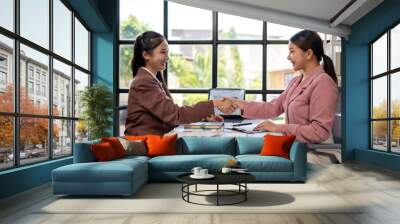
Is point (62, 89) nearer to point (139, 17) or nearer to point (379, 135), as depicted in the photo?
point (139, 17)

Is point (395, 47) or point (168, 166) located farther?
point (395, 47)

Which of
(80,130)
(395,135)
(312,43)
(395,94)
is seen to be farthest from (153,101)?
(395,94)

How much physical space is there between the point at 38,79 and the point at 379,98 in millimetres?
7070

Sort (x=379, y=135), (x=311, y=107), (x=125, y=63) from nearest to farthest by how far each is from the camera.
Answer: (x=311, y=107)
(x=125, y=63)
(x=379, y=135)

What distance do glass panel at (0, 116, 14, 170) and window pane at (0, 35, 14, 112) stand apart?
151mm

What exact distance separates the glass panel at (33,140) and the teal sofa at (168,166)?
0.79 m

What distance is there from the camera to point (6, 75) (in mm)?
5676

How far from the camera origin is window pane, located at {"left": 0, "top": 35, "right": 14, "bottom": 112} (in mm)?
5516

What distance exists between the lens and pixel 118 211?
4.61 meters

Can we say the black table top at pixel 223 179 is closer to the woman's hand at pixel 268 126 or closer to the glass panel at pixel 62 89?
the glass panel at pixel 62 89

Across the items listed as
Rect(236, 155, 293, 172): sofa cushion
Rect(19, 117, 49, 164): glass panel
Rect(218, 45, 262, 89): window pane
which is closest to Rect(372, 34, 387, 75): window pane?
Rect(218, 45, 262, 89): window pane

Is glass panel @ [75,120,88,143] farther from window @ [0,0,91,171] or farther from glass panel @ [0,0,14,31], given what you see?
glass panel @ [0,0,14,31]

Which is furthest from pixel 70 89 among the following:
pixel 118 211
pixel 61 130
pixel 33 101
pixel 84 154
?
pixel 118 211

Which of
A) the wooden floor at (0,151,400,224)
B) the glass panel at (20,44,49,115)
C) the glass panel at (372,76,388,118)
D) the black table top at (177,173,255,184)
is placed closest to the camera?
the wooden floor at (0,151,400,224)
